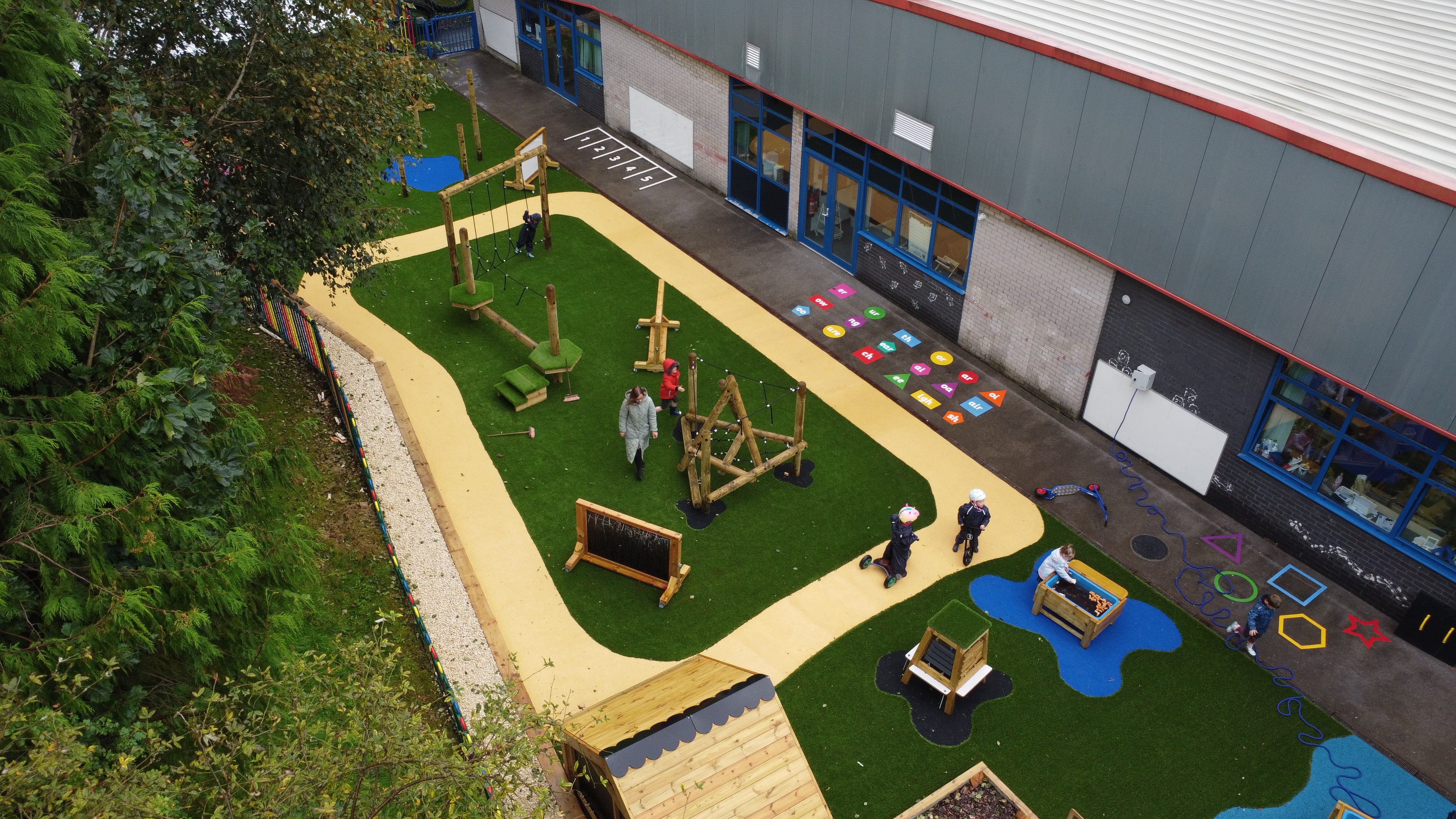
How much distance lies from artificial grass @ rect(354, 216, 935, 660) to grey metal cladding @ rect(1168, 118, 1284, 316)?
188 inches

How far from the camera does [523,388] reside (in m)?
16.7

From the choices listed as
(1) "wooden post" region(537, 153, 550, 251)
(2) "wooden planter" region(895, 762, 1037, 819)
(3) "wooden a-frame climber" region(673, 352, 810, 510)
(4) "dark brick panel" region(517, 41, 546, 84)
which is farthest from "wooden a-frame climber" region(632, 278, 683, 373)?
(4) "dark brick panel" region(517, 41, 546, 84)

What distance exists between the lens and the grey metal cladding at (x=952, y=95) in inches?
623

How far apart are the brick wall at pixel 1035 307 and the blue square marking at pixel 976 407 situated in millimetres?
902

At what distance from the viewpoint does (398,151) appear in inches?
571

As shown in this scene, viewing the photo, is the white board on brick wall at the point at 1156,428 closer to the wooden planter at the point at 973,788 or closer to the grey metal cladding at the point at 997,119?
the grey metal cladding at the point at 997,119

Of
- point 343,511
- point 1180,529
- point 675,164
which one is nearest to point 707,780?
point 343,511

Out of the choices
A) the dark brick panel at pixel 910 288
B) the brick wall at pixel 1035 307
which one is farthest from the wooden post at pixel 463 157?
the brick wall at pixel 1035 307

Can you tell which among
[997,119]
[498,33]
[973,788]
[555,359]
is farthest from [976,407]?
[498,33]

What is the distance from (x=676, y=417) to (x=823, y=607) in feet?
14.6

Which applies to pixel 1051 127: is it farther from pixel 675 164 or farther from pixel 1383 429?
pixel 675 164

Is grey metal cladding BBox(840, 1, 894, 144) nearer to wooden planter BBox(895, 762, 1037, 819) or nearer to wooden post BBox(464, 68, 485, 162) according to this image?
wooden post BBox(464, 68, 485, 162)

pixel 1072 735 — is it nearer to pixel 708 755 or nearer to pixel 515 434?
pixel 708 755

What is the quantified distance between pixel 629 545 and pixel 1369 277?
31.3 ft
